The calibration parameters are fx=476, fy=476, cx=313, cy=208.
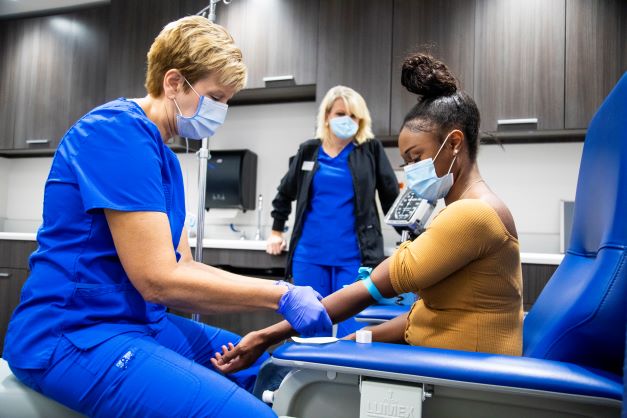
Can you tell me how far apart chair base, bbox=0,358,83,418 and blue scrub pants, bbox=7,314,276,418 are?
0.02 metres

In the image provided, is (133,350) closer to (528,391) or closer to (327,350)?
(327,350)

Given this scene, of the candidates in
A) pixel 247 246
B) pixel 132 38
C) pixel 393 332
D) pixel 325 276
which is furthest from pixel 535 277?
pixel 132 38

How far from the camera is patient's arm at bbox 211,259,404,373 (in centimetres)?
100

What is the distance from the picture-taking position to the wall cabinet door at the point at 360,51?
281 cm

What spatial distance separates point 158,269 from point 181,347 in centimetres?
Result: 32

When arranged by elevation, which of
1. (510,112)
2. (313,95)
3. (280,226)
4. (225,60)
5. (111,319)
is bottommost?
(111,319)

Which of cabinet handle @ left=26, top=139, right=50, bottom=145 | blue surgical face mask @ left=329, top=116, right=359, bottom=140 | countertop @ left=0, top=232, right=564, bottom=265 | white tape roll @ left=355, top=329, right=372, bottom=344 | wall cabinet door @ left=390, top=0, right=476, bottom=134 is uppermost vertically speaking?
wall cabinet door @ left=390, top=0, right=476, bottom=134

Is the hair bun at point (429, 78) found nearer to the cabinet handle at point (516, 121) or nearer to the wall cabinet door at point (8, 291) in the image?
the cabinet handle at point (516, 121)

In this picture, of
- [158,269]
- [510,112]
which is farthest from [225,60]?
[510,112]

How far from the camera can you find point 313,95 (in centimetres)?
319

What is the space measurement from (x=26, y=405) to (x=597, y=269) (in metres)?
0.99

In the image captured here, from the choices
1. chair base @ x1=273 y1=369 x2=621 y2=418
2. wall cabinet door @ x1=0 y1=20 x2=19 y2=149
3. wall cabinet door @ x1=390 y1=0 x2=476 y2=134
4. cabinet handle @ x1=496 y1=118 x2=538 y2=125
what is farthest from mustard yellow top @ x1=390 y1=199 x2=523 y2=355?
wall cabinet door @ x1=0 y1=20 x2=19 y2=149

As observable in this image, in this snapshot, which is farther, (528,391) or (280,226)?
(280,226)

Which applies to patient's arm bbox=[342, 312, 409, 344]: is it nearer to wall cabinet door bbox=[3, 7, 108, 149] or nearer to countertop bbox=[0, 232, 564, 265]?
countertop bbox=[0, 232, 564, 265]
